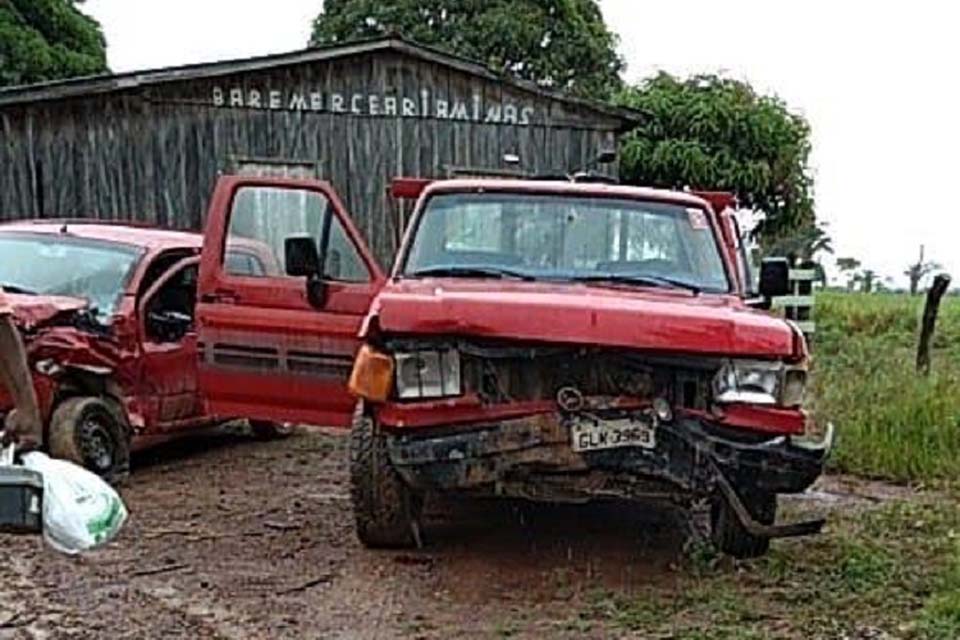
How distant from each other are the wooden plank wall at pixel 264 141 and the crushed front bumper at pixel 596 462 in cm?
1123

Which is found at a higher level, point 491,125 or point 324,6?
point 324,6

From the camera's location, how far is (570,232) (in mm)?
8016

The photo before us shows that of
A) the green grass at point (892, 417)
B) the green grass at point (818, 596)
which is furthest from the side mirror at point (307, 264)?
the green grass at point (892, 417)

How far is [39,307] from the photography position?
8.94 metres

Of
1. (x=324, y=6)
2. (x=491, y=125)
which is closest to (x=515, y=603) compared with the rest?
(x=491, y=125)

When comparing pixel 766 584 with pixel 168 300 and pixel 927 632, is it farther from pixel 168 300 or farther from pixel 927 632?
pixel 168 300

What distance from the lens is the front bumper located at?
6.58 metres

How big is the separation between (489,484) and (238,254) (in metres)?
3.41

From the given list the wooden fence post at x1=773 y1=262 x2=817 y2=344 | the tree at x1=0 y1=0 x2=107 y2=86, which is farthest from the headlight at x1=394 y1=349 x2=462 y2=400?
the tree at x1=0 y1=0 x2=107 y2=86

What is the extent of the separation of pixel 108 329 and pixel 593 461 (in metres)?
3.98

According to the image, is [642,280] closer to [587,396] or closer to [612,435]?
[587,396]

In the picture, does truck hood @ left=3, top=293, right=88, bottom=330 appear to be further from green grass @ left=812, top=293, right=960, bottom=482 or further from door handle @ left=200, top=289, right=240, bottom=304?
green grass @ left=812, top=293, right=960, bottom=482

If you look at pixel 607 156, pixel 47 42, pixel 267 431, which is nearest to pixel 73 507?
pixel 267 431

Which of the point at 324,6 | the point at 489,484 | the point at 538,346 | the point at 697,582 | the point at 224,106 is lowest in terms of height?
the point at 697,582
